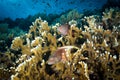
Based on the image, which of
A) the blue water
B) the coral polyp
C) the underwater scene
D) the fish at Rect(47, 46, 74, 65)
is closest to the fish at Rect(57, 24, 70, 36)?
the underwater scene

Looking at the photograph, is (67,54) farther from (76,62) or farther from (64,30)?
(64,30)

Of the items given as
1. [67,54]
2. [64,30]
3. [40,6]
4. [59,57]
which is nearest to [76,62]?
[67,54]

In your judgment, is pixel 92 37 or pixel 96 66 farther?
pixel 92 37

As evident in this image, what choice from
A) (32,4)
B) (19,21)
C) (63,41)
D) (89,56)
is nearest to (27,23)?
(19,21)

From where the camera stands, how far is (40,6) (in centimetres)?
1098

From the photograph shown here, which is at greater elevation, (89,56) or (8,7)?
(8,7)

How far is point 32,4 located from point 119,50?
8.32 m

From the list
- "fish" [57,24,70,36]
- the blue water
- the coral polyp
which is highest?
the blue water

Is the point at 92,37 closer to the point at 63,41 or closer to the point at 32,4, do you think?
the point at 63,41

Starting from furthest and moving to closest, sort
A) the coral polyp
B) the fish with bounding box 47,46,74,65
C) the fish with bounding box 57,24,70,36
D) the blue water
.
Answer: the blue water → the fish with bounding box 57,24,70,36 → the fish with bounding box 47,46,74,65 → the coral polyp

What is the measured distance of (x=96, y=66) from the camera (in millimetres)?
3551

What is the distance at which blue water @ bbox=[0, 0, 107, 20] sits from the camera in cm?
1036

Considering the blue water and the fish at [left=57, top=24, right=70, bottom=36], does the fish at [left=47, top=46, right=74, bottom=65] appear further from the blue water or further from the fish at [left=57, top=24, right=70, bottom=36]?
the blue water

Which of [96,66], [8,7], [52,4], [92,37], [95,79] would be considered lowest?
[95,79]
